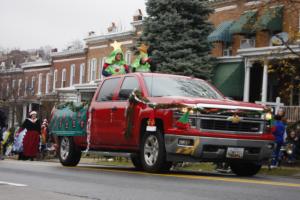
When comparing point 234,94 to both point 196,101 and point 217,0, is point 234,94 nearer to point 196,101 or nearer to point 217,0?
point 217,0

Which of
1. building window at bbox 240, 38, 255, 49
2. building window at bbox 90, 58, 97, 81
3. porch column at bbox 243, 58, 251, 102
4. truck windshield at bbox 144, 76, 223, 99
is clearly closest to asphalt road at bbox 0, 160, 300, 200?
truck windshield at bbox 144, 76, 223, 99

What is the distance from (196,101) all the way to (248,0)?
83.6 feet

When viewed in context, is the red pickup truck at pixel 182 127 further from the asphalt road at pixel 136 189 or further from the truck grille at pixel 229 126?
the asphalt road at pixel 136 189

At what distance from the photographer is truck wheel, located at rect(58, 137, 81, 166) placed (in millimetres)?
15828

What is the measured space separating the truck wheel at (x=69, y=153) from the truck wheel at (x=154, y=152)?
3.30 meters

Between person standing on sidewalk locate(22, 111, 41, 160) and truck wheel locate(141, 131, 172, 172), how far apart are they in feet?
35.2

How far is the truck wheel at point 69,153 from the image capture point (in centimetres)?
1583

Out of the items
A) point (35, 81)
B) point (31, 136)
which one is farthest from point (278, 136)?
point (35, 81)

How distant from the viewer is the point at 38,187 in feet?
31.2

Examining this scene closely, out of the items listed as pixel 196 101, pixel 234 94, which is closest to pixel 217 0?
pixel 234 94

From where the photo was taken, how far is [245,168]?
43.8 feet

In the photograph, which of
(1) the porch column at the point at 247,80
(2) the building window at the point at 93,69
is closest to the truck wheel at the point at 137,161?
(1) the porch column at the point at 247,80

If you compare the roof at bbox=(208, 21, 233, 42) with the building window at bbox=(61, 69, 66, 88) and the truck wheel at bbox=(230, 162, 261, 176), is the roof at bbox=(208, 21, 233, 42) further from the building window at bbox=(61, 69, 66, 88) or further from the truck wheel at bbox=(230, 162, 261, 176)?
the truck wheel at bbox=(230, 162, 261, 176)

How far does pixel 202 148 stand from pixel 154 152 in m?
0.98
